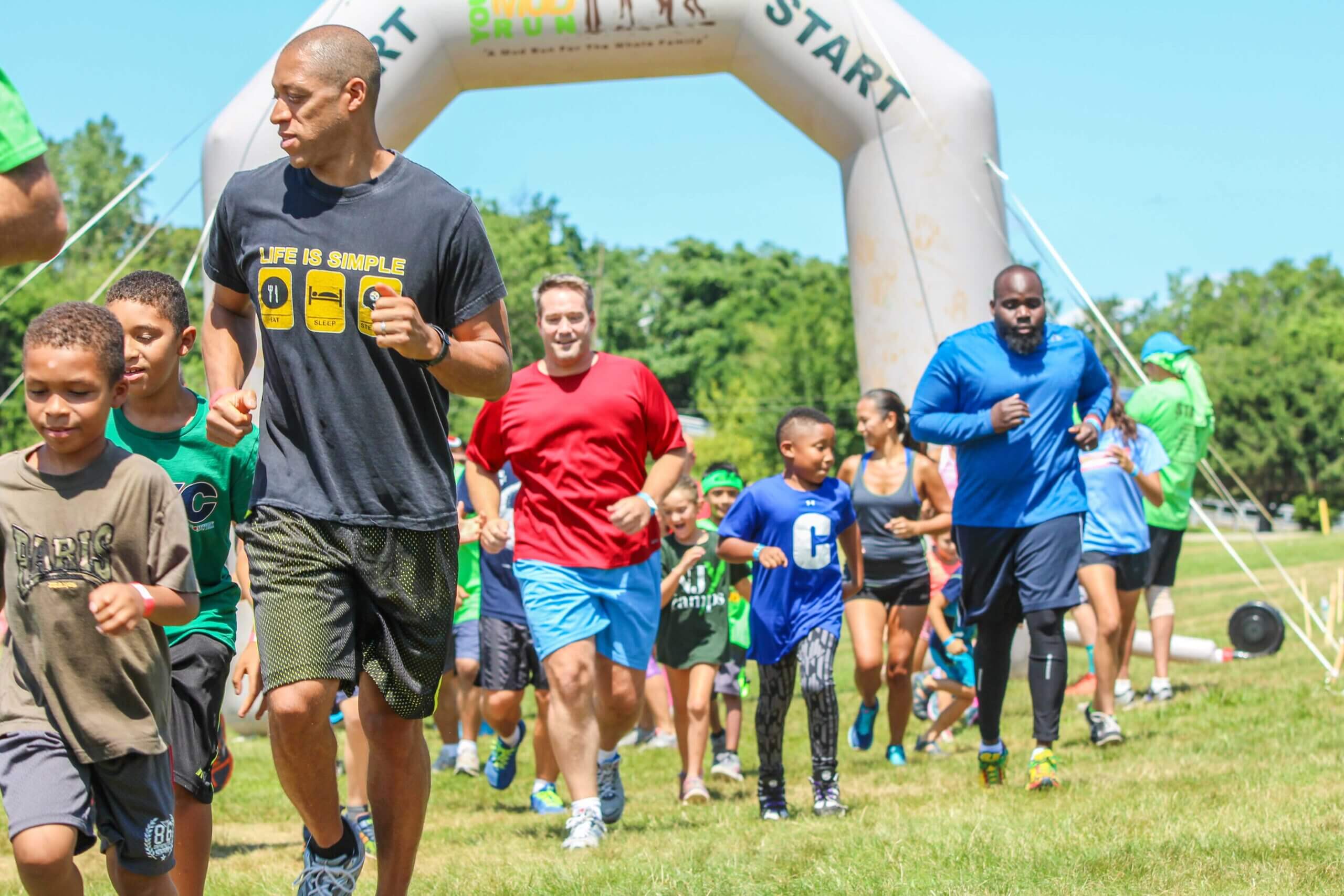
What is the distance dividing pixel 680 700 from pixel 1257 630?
6699mm

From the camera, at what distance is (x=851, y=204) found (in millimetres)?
11602

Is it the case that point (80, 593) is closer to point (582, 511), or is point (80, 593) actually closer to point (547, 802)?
point (582, 511)

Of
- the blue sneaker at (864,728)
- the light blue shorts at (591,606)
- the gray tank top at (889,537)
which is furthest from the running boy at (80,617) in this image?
the blue sneaker at (864,728)

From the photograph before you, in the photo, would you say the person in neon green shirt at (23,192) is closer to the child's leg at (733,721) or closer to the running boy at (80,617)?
the running boy at (80,617)

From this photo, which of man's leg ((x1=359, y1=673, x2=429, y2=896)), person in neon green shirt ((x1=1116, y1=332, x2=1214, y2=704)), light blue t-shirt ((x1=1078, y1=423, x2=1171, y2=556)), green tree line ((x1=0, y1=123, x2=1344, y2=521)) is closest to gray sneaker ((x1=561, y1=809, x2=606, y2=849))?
man's leg ((x1=359, y1=673, x2=429, y2=896))

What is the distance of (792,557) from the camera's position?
689 cm

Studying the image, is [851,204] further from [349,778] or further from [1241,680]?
[349,778]

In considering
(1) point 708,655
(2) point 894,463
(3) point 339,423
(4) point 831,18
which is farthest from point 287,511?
(4) point 831,18

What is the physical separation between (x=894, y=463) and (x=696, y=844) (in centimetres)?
407

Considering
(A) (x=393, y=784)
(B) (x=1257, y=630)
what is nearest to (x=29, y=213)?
(A) (x=393, y=784)

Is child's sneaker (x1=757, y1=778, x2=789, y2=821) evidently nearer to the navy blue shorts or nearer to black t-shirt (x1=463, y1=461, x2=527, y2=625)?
the navy blue shorts

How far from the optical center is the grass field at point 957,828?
4586 mm

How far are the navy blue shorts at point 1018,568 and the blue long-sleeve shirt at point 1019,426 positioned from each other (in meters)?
0.05

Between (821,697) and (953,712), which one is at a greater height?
(821,697)
